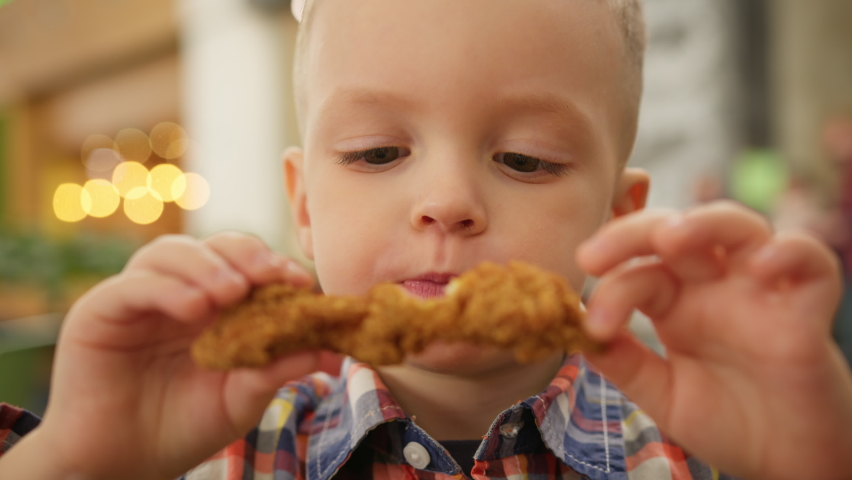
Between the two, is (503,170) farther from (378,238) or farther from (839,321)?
(839,321)

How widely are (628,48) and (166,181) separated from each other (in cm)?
910

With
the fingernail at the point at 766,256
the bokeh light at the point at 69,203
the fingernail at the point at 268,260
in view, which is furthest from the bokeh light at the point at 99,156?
the fingernail at the point at 766,256

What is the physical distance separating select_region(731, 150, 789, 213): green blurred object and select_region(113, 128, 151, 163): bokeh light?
7278 mm

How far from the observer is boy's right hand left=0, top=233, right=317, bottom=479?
0.77 meters

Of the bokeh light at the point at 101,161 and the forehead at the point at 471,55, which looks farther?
the bokeh light at the point at 101,161

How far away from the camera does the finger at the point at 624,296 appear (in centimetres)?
68

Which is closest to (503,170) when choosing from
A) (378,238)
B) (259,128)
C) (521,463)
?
(378,238)

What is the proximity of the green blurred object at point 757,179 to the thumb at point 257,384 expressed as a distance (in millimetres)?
5140

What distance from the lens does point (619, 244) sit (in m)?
0.70

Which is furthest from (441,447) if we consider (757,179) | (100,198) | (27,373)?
(100,198)

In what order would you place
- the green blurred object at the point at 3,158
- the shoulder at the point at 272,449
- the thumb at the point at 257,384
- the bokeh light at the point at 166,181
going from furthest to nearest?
the green blurred object at the point at 3,158
the bokeh light at the point at 166,181
the shoulder at the point at 272,449
the thumb at the point at 257,384

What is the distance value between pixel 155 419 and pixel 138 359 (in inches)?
3.2

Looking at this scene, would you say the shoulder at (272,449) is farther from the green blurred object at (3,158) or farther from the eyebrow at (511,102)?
the green blurred object at (3,158)

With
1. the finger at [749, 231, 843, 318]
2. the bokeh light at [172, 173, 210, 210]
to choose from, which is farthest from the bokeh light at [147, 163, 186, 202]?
the finger at [749, 231, 843, 318]
